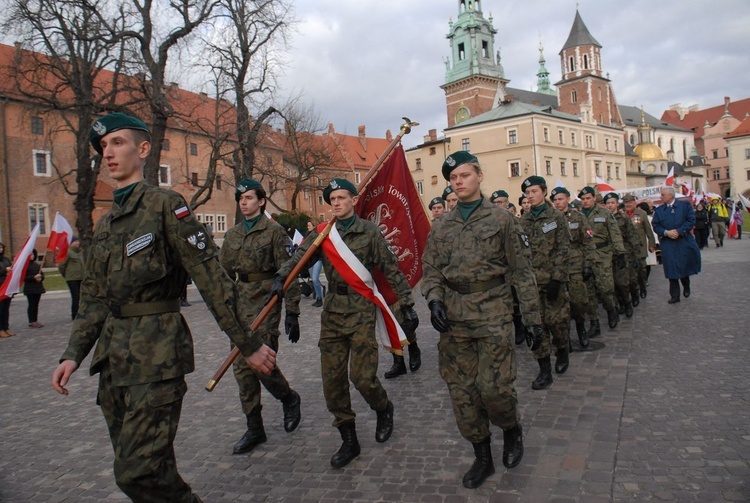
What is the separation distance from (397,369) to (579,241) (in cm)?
331

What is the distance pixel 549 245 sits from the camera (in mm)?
6859

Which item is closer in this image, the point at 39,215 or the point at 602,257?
the point at 602,257

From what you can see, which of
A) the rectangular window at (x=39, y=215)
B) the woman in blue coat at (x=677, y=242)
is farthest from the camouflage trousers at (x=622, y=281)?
the rectangular window at (x=39, y=215)

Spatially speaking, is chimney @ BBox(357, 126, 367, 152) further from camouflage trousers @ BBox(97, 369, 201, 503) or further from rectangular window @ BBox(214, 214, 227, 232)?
camouflage trousers @ BBox(97, 369, 201, 503)

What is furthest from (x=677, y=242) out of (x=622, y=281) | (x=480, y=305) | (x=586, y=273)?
(x=480, y=305)

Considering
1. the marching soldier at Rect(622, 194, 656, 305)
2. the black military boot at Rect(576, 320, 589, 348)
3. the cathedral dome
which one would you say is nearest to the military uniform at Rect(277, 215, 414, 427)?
the black military boot at Rect(576, 320, 589, 348)

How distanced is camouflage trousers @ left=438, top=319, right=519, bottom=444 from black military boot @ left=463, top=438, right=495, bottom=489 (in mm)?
75

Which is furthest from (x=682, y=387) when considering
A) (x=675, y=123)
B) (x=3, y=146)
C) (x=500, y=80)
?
(x=675, y=123)

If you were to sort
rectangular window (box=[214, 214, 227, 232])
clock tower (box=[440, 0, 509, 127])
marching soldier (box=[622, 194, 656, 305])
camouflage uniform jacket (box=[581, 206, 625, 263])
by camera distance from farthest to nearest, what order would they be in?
clock tower (box=[440, 0, 509, 127]) → rectangular window (box=[214, 214, 227, 232]) → marching soldier (box=[622, 194, 656, 305]) → camouflage uniform jacket (box=[581, 206, 625, 263])

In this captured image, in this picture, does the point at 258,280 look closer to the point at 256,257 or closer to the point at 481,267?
the point at 256,257

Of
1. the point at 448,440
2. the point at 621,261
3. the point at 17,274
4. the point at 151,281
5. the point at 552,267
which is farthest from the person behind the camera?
the point at 17,274

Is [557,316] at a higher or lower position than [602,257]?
lower

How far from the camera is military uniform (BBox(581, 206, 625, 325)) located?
30.0ft

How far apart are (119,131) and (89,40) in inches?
673
